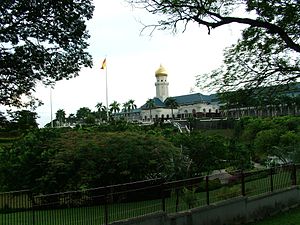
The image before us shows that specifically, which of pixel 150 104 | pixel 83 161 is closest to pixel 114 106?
pixel 150 104

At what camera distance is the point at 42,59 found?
26.6ft

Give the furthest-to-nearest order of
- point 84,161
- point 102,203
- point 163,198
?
1. point 84,161
2. point 163,198
3. point 102,203

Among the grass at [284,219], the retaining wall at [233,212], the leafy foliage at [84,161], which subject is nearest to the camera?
the retaining wall at [233,212]

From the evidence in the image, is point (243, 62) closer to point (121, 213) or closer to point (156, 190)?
point (156, 190)

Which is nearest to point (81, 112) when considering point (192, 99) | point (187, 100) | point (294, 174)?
point (187, 100)

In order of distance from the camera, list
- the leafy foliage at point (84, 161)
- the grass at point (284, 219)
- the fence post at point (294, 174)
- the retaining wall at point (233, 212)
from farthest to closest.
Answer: the leafy foliage at point (84, 161) < the fence post at point (294, 174) < the grass at point (284, 219) < the retaining wall at point (233, 212)

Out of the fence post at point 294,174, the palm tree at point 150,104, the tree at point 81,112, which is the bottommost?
the fence post at point 294,174

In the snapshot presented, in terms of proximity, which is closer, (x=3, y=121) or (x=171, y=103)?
(x=3, y=121)

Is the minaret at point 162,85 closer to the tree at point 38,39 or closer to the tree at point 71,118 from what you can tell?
the tree at point 71,118

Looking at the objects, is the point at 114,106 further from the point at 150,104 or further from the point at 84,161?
the point at 84,161

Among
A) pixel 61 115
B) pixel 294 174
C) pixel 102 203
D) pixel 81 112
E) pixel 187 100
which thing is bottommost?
pixel 294 174

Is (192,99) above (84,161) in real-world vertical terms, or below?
above

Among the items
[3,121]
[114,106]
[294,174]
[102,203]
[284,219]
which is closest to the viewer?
[3,121]

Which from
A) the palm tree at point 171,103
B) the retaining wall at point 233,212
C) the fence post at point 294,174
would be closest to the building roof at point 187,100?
the palm tree at point 171,103
